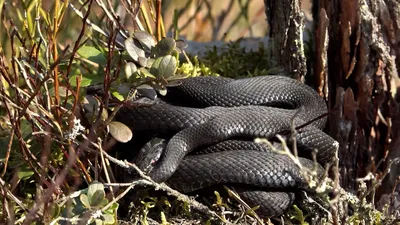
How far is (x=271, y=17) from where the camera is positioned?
463 centimetres

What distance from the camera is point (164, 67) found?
10.5 ft

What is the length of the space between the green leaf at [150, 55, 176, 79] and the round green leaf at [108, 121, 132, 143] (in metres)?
0.29

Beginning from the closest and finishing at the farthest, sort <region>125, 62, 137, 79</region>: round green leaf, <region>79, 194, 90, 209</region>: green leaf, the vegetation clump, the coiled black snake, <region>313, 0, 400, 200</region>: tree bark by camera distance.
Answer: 1. <region>79, 194, 90, 209</region>: green leaf
2. the vegetation clump
3. <region>125, 62, 137, 79</region>: round green leaf
4. the coiled black snake
5. <region>313, 0, 400, 200</region>: tree bark

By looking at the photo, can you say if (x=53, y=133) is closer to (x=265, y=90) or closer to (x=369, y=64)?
(x=265, y=90)

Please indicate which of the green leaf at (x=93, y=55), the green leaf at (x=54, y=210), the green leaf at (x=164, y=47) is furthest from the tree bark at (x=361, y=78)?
the green leaf at (x=54, y=210)

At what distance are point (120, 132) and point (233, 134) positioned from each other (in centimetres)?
71

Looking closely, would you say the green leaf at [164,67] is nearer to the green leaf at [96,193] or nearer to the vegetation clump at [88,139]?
the vegetation clump at [88,139]

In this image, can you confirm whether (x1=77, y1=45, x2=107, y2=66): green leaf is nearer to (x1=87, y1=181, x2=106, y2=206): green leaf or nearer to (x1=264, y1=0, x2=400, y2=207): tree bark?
(x1=87, y1=181, x2=106, y2=206): green leaf

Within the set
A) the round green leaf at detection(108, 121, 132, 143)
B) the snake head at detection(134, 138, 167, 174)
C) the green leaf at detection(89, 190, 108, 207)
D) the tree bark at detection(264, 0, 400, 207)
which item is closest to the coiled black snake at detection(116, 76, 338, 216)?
the snake head at detection(134, 138, 167, 174)

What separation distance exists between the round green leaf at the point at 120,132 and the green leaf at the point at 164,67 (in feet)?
0.97

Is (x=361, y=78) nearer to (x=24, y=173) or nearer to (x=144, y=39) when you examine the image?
(x=144, y=39)

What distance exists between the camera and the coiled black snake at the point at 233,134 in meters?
3.42

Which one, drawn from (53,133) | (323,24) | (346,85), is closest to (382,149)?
(346,85)

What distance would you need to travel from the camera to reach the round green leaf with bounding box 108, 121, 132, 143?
320cm
